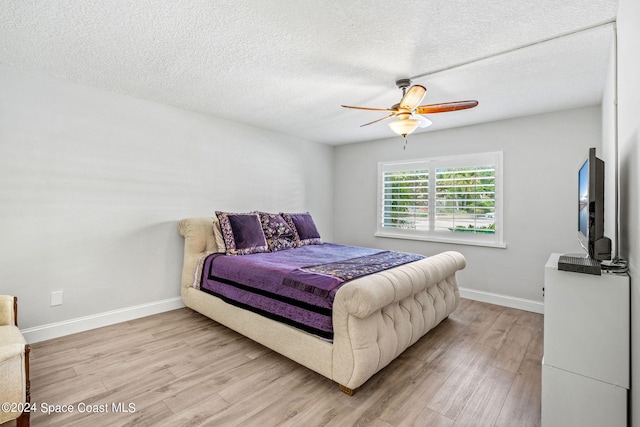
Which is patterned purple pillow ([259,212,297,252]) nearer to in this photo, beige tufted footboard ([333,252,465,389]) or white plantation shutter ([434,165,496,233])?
beige tufted footboard ([333,252,465,389])

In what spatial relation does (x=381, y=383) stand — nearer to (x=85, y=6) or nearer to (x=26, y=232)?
(x=85, y=6)

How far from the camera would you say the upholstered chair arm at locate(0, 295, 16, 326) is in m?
1.97

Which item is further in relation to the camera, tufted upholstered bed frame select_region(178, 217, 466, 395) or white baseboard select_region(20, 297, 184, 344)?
white baseboard select_region(20, 297, 184, 344)

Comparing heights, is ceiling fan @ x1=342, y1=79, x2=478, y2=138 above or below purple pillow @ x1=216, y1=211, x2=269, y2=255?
above

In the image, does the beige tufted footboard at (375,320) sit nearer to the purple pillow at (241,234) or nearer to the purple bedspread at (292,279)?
the purple bedspread at (292,279)

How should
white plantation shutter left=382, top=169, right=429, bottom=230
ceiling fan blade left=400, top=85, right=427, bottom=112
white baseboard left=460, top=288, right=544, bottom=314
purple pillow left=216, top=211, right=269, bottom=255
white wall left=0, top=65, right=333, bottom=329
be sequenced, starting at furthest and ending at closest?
white plantation shutter left=382, top=169, right=429, bottom=230 → white baseboard left=460, top=288, right=544, bottom=314 → purple pillow left=216, top=211, right=269, bottom=255 → white wall left=0, top=65, right=333, bottom=329 → ceiling fan blade left=400, top=85, right=427, bottom=112

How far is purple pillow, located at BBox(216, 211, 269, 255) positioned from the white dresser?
2644 mm

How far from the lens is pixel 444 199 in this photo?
4250mm

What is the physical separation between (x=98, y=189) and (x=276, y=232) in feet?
6.13

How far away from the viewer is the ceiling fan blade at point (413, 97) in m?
2.32

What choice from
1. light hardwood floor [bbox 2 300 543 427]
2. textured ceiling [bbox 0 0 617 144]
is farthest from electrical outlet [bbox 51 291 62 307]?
textured ceiling [bbox 0 0 617 144]

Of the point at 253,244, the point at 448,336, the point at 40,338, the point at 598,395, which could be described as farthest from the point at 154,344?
the point at 598,395

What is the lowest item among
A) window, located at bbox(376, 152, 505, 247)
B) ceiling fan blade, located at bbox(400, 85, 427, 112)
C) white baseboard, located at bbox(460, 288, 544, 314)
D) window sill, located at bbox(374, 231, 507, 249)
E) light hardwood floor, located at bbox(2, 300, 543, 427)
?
light hardwood floor, located at bbox(2, 300, 543, 427)

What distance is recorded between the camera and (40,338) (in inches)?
104
